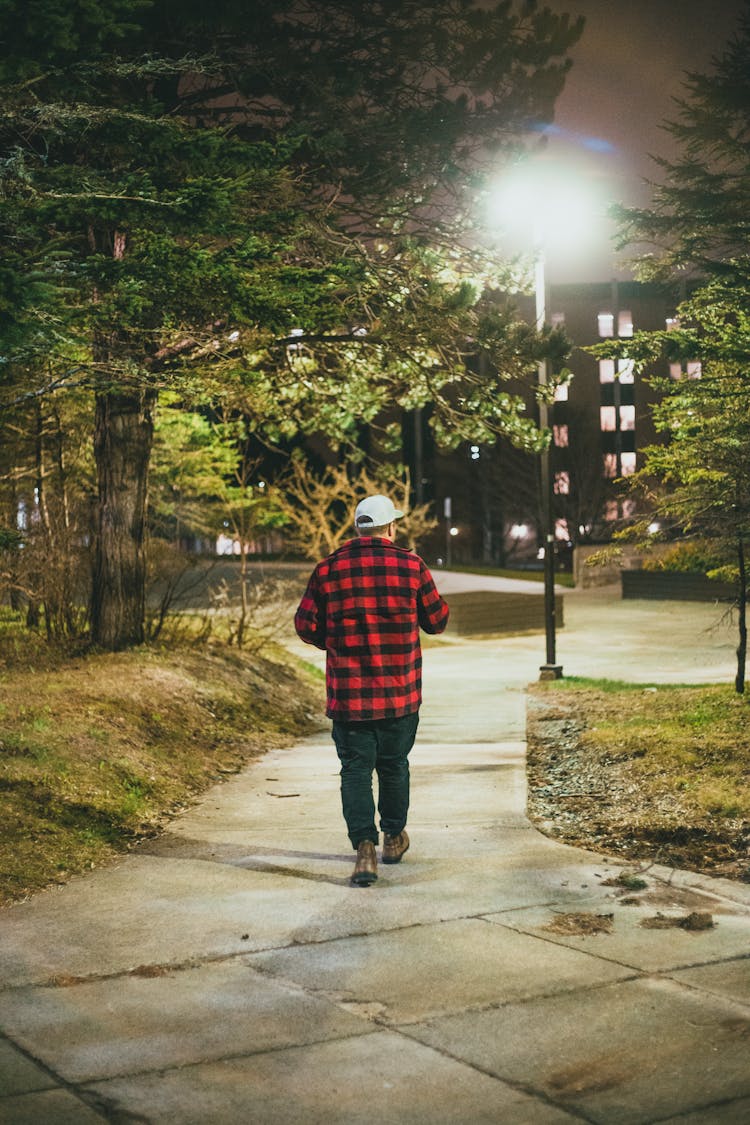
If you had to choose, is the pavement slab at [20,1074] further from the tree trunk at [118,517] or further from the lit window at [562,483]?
the lit window at [562,483]

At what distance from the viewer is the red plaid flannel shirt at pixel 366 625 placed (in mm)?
6461

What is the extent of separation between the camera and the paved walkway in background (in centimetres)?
388

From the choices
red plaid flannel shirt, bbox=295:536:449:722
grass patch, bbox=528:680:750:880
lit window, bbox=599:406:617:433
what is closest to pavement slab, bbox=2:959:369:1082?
red plaid flannel shirt, bbox=295:536:449:722

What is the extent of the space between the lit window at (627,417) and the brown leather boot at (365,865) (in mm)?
76182

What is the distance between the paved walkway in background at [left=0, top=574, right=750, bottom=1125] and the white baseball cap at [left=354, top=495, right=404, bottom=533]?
68.9 inches

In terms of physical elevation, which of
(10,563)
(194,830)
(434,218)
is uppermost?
(434,218)

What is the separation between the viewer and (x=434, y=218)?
14695 mm

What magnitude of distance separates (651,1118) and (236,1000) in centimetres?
162

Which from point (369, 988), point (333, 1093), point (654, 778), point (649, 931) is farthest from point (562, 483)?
point (333, 1093)

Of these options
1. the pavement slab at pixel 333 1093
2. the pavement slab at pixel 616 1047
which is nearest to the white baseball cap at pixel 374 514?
the pavement slab at pixel 616 1047

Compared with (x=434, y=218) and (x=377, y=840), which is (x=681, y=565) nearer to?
(x=434, y=218)

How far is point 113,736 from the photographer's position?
400 inches

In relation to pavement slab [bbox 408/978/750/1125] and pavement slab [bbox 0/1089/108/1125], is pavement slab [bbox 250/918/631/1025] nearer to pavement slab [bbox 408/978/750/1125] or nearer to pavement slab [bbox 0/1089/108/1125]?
pavement slab [bbox 408/978/750/1125]

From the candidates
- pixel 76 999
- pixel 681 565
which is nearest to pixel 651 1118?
pixel 76 999
